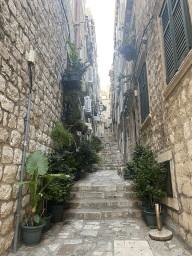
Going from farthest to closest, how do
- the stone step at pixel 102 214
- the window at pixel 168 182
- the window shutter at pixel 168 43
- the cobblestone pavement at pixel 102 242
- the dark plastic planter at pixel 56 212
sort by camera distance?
1. the stone step at pixel 102 214
2. the dark plastic planter at pixel 56 212
3. the window at pixel 168 182
4. the window shutter at pixel 168 43
5. the cobblestone pavement at pixel 102 242

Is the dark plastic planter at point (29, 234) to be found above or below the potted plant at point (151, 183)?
below

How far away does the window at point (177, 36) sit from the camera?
8.71 ft

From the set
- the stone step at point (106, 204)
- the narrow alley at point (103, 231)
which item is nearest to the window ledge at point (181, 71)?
the narrow alley at point (103, 231)

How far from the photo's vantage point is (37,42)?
156 inches

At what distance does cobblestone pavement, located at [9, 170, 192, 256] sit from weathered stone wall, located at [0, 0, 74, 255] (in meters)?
0.64

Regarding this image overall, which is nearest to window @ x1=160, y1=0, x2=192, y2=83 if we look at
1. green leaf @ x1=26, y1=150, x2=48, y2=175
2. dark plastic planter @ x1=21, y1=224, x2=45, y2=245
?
green leaf @ x1=26, y1=150, x2=48, y2=175

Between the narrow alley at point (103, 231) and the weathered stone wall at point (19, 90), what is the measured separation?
785 mm

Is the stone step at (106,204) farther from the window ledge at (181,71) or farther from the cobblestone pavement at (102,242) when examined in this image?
the window ledge at (181,71)

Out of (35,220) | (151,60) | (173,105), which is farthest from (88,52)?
(35,220)

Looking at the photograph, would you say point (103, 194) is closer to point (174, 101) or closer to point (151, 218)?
point (151, 218)

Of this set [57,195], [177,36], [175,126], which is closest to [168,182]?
[175,126]

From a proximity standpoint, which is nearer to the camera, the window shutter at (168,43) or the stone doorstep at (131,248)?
the stone doorstep at (131,248)

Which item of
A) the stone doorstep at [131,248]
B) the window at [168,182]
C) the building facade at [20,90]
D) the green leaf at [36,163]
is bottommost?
the stone doorstep at [131,248]

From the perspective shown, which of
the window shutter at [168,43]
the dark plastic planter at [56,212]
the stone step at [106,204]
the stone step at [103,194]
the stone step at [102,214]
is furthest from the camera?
the stone step at [103,194]
